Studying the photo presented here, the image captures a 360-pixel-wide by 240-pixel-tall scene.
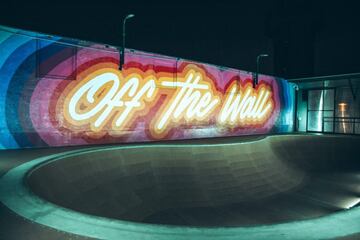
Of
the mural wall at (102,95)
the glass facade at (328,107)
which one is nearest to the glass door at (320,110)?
the glass facade at (328,107)

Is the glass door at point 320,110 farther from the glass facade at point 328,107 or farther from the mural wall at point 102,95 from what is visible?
the mural wall at point 102,95

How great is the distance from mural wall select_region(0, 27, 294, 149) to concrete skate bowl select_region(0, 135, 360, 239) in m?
3.17

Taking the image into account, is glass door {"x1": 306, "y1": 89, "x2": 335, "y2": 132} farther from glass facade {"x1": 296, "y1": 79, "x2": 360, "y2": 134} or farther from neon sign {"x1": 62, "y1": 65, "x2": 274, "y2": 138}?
neon sign {"x1": 62, "y1": 65, "x2": 274, "y2": 138}

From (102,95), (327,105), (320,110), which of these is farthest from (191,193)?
(327,105)

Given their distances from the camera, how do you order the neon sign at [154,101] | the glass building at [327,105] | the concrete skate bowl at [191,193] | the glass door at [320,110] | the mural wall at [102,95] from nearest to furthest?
the concrete skate bowl at [191,193] < the mural wall at [102,95] < the neon sign at [154,101] < the glass building at [327,105] < the glass door at [320,110]

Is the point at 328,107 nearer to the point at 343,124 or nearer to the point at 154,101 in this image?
the point at 343,124

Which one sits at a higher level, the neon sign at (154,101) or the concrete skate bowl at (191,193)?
the neon sign at (154,101)

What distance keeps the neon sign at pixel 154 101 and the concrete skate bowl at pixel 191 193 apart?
10.6 ft

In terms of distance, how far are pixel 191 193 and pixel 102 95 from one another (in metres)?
6.70

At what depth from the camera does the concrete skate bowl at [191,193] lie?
465cm

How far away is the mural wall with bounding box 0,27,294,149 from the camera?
504 inches

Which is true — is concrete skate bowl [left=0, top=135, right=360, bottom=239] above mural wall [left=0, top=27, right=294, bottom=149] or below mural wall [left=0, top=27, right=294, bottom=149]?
below

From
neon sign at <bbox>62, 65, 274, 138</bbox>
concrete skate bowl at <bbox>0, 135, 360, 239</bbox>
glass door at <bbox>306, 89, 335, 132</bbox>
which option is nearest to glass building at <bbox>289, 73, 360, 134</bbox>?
glass door at <bbox>306, 89, 335, 132</bbox>

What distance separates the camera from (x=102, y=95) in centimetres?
1528
